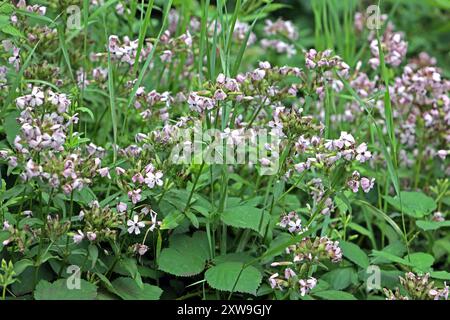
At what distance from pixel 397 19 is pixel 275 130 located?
141 inches

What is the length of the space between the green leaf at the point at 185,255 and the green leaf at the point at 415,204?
2.36ft

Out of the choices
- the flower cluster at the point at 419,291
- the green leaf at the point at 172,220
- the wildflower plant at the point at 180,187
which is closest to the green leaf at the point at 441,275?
the wildflower plant at the point at 180,187

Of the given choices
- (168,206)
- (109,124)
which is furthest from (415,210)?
(109,124)

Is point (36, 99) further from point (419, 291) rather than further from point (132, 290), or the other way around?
point (419, 291)

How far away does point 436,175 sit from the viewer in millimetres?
3119

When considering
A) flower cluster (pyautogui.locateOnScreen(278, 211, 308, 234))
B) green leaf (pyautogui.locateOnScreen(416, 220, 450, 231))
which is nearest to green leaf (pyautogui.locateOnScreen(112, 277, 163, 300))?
flower cluster (pyautogui.locateOnScreen(278, 211, 308, 234))

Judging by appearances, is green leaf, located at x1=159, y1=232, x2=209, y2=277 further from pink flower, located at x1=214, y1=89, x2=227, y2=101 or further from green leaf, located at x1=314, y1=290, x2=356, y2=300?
pink flower, located at x1=214, y1=89, x2=227, y2=101

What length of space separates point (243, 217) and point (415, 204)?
75 centimetres

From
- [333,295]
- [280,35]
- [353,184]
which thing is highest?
[280,35]

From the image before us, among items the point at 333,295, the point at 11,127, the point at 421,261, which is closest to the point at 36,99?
the point at 11,127

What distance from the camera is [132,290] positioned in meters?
2.02

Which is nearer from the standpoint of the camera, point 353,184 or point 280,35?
point 353,184

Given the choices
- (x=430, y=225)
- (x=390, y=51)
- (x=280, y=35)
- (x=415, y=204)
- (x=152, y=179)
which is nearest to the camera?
(x=152, y=179)

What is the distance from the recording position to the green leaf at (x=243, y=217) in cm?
211
